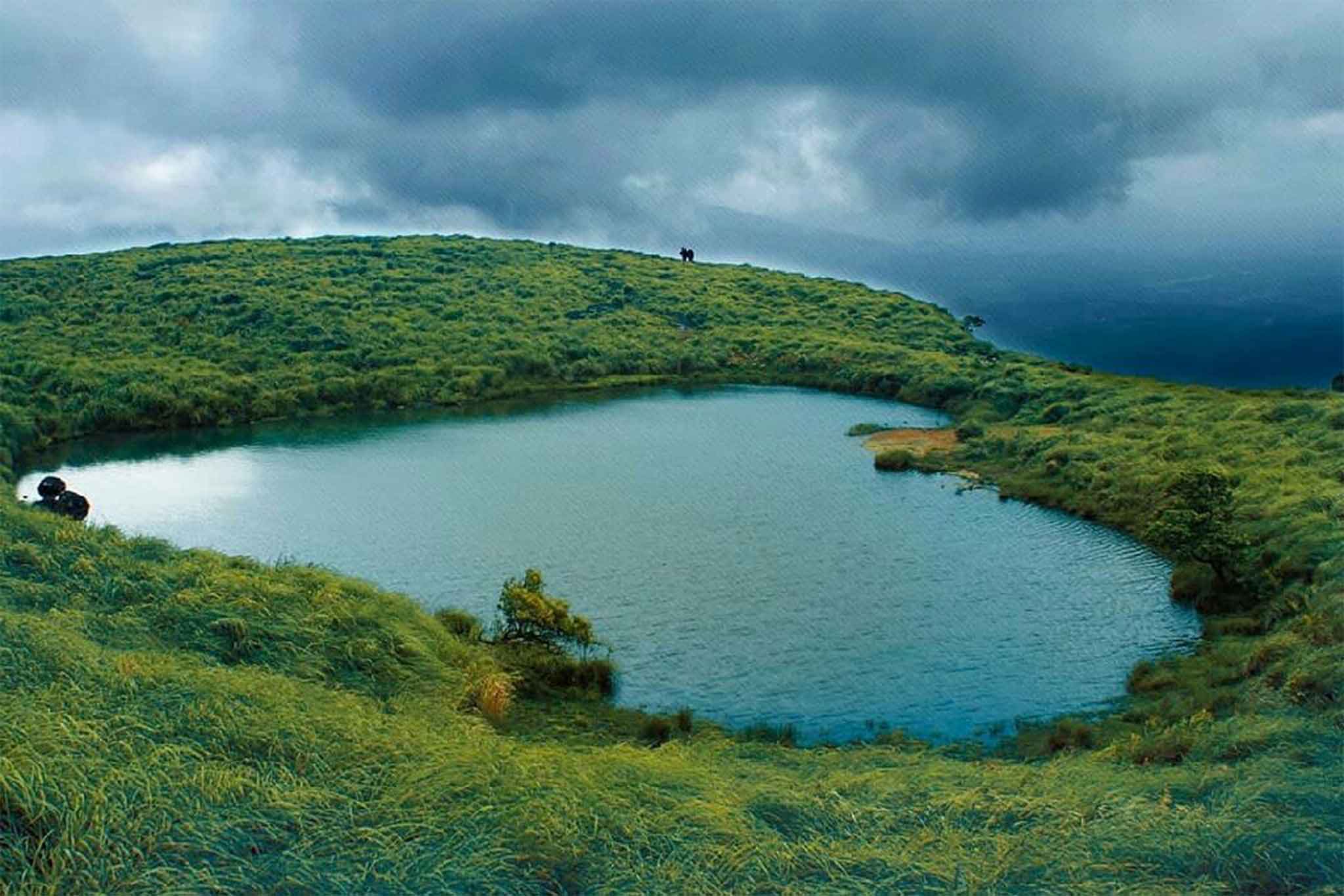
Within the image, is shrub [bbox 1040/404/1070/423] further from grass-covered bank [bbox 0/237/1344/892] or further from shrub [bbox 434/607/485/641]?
shrub [bbox 434/607/485/641]

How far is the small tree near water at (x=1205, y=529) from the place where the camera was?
1101 inches

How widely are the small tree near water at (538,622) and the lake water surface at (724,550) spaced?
1.06 meters

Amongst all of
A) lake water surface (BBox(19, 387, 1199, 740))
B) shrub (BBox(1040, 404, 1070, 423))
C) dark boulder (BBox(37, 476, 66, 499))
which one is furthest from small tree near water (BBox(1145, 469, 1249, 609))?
dark boulder (BBox(37, 476, 66, 499))

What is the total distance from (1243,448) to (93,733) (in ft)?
125

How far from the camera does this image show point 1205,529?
28203 millimetres

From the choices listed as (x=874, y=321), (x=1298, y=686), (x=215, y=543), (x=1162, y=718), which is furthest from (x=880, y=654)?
(x=874, y=321)

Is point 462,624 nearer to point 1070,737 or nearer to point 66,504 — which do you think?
point 1070,737

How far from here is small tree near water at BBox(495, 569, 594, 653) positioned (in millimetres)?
24406

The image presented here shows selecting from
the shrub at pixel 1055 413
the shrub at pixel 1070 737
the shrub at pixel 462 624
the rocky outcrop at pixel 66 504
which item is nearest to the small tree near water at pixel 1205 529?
the shrub at pixel 1070 737

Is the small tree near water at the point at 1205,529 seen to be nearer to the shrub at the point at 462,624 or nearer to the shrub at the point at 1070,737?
the shrub at the point at 1070,737

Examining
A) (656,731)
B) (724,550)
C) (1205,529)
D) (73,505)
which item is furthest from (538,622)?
(1205,529)

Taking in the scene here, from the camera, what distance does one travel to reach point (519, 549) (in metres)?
32.8

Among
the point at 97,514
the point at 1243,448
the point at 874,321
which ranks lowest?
the point at 97,514

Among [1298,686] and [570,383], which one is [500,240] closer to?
[570,383]
